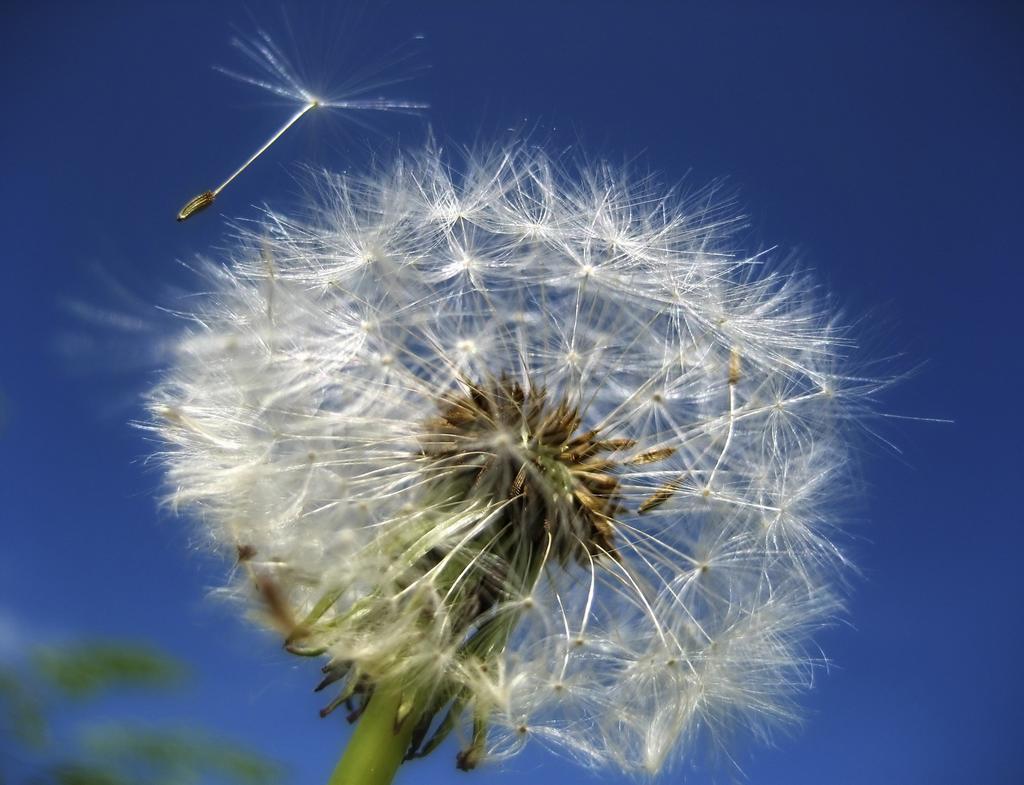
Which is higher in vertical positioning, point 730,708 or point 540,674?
point 540,674

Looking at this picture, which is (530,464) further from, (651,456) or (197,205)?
(197,205)

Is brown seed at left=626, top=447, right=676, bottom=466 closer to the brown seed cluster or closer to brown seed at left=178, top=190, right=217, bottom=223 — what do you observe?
the brown seed cluster

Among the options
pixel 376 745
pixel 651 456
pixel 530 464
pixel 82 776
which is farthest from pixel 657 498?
pixel 82 776

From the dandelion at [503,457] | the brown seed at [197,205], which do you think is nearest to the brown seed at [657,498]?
the dandelion at [503,457]

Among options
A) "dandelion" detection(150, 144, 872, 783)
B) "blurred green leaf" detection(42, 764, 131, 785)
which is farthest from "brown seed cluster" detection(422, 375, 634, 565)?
"blurred green leaf" detection(42, 764, 131, 785)

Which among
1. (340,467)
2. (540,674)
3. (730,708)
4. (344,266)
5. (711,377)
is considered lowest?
(730,708)

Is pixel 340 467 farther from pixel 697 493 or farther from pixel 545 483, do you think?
pixel 697 493

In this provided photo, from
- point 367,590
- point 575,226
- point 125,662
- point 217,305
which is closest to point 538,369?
point 575,226

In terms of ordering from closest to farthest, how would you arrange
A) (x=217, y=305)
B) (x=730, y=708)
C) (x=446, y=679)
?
(x=446, y=679) → (x=730, y=708) → (x=217, y=305)

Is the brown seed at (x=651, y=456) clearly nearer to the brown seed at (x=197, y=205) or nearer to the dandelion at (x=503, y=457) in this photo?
the dandelion at (x=503, y=457)
